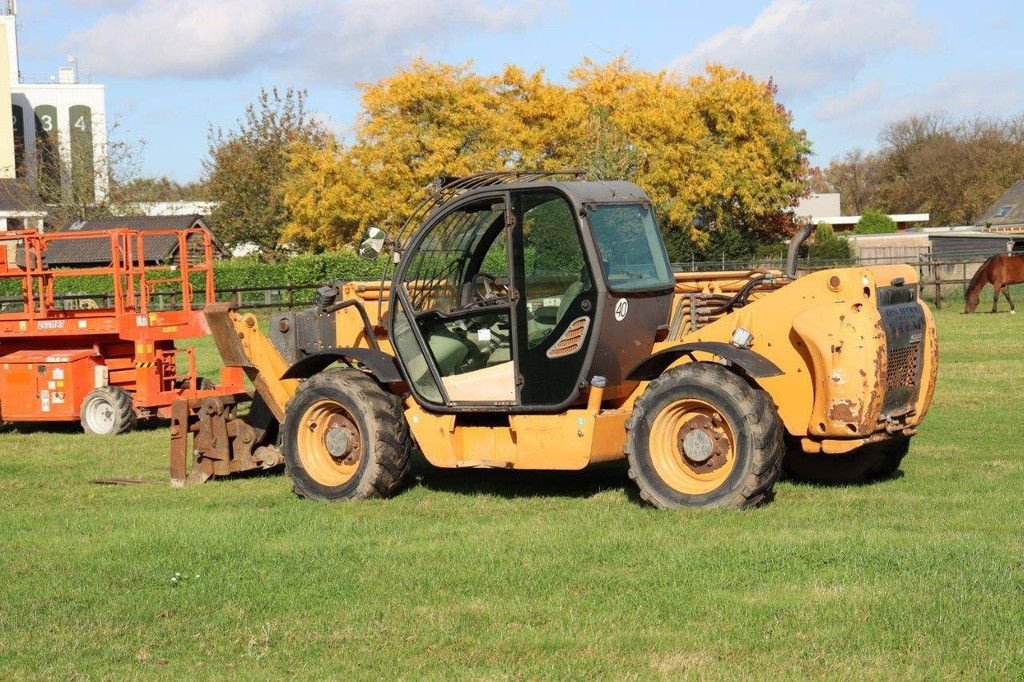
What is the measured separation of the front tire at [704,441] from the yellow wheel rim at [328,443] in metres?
2.26

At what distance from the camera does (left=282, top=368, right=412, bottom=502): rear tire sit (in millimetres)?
10453

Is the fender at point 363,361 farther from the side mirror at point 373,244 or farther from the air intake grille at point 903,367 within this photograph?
the air intake grille at point 903,367

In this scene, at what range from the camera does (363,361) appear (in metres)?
10.7

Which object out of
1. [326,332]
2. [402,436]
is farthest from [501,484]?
[326,332]

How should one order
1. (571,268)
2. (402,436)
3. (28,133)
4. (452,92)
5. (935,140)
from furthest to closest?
(28,133) < (935,140) < (452,92) < (402,436) < (571,268)

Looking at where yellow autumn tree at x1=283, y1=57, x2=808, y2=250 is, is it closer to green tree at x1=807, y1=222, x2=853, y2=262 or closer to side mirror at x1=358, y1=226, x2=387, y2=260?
green tree at x1=807, y1=222, x2=853, y2=262

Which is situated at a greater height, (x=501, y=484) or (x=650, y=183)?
(x=650, y=183)

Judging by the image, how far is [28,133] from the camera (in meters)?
109

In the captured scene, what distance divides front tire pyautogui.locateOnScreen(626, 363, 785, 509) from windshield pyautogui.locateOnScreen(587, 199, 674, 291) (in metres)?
0.83

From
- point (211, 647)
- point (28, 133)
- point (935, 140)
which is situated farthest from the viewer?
point (28, 133)

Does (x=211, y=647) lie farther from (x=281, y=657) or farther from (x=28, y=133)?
(x=28, y=133)

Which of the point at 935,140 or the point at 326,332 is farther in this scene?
the point at 935,140

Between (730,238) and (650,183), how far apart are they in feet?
16.3

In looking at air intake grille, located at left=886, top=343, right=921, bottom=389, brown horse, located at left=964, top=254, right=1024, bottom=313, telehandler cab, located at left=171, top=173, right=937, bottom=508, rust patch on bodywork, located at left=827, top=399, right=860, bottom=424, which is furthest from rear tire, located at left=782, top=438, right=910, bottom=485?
brown horse, located at left=964, top=254, right=1024, bottom=313
